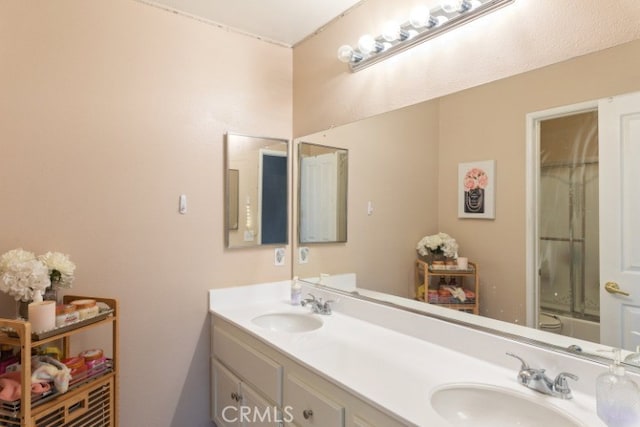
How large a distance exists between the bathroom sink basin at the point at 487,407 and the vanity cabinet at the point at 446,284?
34cm

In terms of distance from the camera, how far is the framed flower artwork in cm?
133

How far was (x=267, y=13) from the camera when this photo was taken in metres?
1.88

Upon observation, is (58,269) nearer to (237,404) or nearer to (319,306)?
(237,404)

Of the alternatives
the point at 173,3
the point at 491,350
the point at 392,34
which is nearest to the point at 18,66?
the point at 173,3

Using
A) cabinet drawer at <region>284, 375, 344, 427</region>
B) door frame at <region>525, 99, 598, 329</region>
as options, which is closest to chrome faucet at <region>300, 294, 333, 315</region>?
cabinet drawer at <region>284, 375, 344, 427</region>

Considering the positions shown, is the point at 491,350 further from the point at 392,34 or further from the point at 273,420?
the point at 392,34

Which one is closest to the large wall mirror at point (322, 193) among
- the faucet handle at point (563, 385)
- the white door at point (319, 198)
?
the white door at point (319, 198)

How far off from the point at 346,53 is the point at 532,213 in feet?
3.63

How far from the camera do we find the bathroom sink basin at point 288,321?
1840mm

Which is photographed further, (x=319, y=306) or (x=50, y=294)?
(x=319, y=306)

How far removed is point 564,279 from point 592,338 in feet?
0.59

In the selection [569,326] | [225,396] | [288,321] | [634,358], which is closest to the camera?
[634,358]

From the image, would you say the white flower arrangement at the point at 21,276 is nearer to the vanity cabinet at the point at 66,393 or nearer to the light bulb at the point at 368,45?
the vanity cabinet at the point at 66,393

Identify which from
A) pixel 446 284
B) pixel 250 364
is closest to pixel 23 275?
pixel 250 364
